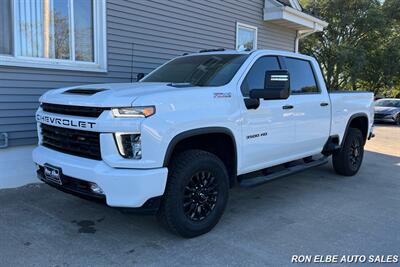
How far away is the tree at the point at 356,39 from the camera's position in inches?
1001

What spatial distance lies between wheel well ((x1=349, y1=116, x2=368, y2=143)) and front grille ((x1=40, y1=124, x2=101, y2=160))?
511 centimetres

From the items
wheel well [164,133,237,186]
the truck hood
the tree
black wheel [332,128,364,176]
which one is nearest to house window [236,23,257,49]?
black wheel [332,128,364,176]

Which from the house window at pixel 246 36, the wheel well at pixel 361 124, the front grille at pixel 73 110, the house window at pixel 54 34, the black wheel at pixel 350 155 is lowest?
the black wheel at pixel 350 155

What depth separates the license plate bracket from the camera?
3916mm

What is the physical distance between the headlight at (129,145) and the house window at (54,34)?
10.1ft

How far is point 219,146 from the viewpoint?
14.9 feet

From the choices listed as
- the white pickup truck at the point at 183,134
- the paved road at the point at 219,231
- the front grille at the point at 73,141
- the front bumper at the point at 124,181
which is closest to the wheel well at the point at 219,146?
the white pickup truck at the point at 183,134

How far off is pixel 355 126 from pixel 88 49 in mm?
5041

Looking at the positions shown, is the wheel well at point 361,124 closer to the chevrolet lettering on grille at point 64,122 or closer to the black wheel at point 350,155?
the black wheel at point 350,155

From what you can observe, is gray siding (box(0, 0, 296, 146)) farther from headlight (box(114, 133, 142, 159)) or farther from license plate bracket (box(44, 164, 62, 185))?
headlight (box(114, 133, 142, 159))

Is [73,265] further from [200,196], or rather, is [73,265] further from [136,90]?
[136,90]

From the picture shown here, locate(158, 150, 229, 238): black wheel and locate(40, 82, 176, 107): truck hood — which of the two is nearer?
locate(40, 82, 176, 107): truck hood

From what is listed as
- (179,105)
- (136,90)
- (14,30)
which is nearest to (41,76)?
(14,30)

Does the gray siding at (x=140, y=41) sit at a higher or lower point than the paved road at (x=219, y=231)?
higher
